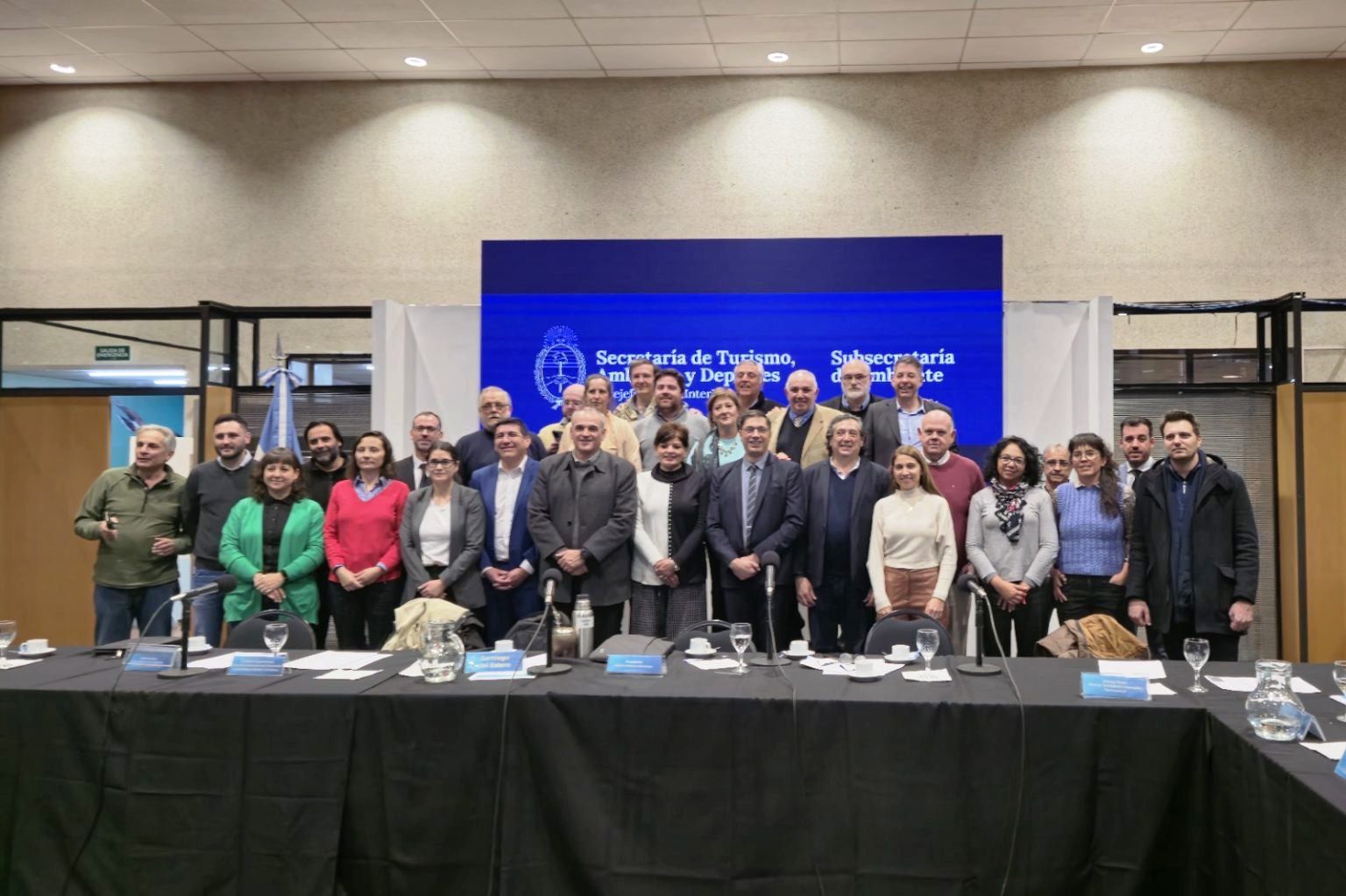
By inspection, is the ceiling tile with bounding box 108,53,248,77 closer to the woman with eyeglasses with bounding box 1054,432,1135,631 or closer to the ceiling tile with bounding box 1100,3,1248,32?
the ceiling tile with bounding box 1100,3,1248,32

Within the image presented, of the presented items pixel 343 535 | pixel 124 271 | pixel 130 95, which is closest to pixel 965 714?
pixel 343 535

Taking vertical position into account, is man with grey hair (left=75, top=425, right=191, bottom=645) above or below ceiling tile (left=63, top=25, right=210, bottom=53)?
below

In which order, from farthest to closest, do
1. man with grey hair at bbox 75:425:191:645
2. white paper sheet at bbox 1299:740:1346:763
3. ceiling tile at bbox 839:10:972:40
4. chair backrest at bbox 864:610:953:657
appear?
ceiling tile at bbox 839:10:972:40 < man with grey hair at bbox 75:425:191:645 < chair backrest at bbox 864:610:953:657 < white paper sheet at bbox 1299:740:1346:763

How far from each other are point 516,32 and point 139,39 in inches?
110

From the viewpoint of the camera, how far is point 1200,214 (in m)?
6.98

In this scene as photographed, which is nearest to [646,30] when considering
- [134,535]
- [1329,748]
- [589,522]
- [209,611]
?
[589,522]

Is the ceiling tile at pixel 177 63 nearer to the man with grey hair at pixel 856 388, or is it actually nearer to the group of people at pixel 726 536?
the group of people at pixel 726 536

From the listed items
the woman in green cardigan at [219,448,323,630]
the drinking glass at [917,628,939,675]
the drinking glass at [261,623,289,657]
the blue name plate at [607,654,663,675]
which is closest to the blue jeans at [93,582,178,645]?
the woman in green cardigan at [219,448,323,630]

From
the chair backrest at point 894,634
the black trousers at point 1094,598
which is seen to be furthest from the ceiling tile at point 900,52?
the chair backrest at point 894,634

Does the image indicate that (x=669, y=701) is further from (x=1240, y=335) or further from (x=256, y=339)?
→ (x=1240, y=335)

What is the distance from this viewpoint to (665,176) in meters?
A: 7.34

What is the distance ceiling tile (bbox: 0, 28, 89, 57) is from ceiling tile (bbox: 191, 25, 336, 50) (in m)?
1.08

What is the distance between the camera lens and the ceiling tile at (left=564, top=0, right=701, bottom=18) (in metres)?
6.21

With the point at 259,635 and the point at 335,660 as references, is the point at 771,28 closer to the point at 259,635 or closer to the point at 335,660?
the point at 259,635
